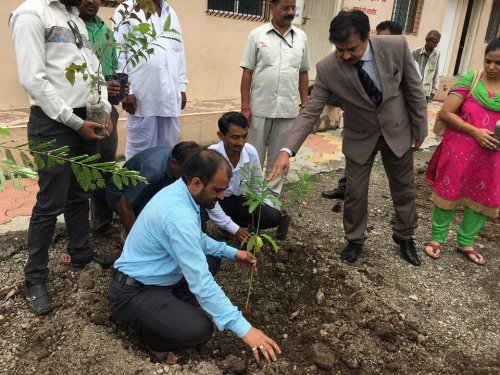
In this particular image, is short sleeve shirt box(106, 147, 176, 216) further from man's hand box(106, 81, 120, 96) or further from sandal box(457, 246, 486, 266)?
sandal box(457, 246, 486, 266)

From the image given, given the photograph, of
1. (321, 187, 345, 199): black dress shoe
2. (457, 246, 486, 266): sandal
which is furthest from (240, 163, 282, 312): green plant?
(321, 187, 345, 199): black dress shoe

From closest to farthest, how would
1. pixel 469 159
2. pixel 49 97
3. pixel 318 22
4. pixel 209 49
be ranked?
pixel 49 97
pixel 469 159
pixel 209 49
pixel 318 22

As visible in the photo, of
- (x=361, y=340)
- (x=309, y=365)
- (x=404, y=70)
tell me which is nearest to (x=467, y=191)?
(x=404, y=70)

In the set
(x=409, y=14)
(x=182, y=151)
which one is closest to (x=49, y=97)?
(x=182, y=151)

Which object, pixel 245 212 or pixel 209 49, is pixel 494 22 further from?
pixel 245 212

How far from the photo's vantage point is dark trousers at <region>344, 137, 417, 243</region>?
10.2ft

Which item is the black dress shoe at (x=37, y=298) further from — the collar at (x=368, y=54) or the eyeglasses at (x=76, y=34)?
the collar at (x=368, y=54)

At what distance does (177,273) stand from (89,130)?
96 cm

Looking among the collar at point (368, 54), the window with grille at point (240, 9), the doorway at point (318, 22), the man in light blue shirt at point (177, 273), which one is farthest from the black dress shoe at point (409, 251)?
the doorway at point (318, 22)

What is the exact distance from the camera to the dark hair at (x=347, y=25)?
8.30 feet

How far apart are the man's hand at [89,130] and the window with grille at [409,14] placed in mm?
9345

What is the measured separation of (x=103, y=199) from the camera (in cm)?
321

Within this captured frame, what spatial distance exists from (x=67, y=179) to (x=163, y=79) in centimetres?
126

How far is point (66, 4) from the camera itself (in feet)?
7.88
